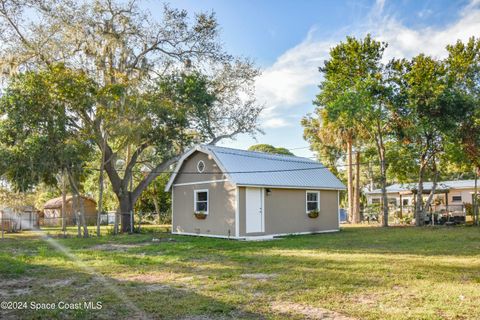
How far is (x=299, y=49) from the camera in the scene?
57.7 ft

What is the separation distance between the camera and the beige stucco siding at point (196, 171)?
16.9 m

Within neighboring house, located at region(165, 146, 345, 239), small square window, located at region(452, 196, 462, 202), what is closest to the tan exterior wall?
neighboring house, located at region(165, 146, 345, 239)

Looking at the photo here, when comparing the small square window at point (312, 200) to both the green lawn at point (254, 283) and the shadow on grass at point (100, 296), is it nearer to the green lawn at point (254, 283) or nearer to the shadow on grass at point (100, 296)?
the green lawn at point (254, 283)

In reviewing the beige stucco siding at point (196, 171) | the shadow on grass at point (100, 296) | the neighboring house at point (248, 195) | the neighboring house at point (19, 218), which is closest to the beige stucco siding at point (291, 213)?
the neighboring house at point (248, 195)

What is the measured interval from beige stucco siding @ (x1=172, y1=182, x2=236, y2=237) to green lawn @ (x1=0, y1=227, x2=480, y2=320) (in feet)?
14.6

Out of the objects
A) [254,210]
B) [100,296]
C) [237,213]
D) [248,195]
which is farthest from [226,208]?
[100,296]

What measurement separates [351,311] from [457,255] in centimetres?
637

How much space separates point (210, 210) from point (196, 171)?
6.50ft

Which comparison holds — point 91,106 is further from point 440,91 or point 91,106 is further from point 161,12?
point 440,91

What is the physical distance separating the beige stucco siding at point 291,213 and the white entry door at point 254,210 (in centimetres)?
21

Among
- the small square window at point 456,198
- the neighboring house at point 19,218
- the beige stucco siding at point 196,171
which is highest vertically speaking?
the beige stucco siding at point 196,171

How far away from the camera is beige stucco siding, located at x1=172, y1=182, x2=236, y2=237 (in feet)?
52.6

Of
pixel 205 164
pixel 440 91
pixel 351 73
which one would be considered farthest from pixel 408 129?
pixel 205 164

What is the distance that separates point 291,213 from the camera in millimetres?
17781
